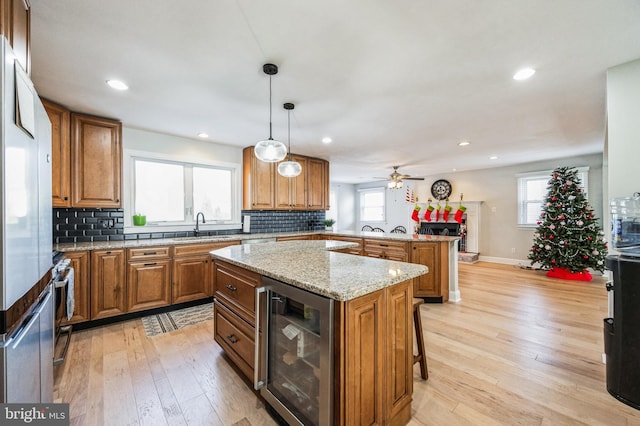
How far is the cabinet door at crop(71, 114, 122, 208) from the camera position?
305 cm

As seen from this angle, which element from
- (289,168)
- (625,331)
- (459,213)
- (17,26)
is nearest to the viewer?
(17,26)

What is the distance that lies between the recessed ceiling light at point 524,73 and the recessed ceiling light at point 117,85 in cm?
345

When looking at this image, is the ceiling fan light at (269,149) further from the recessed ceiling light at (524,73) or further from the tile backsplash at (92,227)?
the tile backsplash at (92,227)

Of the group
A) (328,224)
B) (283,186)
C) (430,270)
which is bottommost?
(430,270)

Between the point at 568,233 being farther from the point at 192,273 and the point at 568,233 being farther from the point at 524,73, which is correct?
the point at 192,273

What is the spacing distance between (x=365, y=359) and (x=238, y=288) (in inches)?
41.8

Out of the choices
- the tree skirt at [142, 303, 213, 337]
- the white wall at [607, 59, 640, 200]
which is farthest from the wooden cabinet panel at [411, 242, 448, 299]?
the tree skirt at [142, 303, 213, 337]

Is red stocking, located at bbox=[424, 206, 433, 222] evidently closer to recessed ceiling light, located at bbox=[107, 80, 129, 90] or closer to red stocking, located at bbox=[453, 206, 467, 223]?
red stocking, located at bbox=[453, 206, 467, 223]

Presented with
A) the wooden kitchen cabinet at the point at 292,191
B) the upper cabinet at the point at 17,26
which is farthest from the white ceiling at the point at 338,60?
the wooden kitchen cabinet at the point at 292,191

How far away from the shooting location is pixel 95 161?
126 inches

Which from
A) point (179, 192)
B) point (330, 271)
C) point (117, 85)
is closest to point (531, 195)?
point (330, 271)

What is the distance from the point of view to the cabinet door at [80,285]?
2.76m

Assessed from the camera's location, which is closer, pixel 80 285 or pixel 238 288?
pixel 238 288

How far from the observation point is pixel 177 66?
213cm
